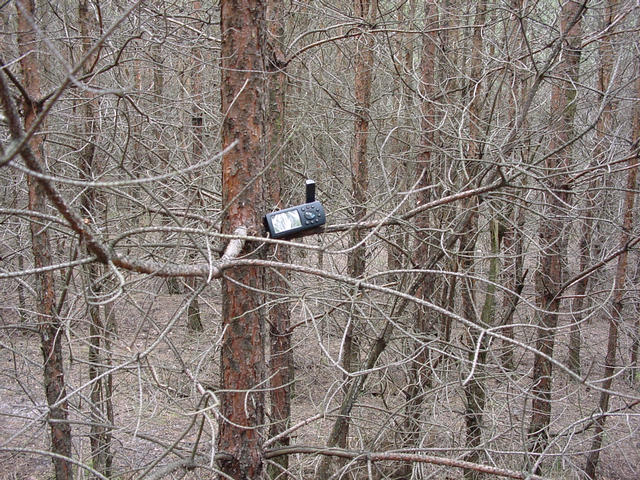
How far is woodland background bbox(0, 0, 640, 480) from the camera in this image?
2.08 meters

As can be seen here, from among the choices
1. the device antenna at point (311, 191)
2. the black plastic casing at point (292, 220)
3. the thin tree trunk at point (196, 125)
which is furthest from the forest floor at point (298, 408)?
the black plastic casing at point (292, 220)

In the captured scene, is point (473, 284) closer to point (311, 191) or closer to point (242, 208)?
A: point (311, 191)

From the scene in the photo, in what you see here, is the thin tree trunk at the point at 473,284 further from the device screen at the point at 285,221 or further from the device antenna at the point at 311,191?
the device screen at the point at 285,221

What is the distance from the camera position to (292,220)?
2.24 m

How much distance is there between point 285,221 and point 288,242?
364 mm

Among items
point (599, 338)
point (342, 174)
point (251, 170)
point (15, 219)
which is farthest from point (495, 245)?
point (599, 338)

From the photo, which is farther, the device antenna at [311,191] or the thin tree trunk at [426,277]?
the thin tree trunk at [426,277]

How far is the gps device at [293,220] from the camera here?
2.21 meters

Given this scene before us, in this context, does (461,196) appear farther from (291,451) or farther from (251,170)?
(291,451)

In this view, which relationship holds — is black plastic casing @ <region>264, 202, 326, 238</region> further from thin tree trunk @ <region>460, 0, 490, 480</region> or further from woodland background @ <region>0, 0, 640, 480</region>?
thin tree trunk @ <region>460, 0, 490, 480</region>

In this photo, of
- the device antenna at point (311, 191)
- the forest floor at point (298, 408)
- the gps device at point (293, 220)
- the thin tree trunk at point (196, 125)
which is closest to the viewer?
the gps device at point (293, 220)

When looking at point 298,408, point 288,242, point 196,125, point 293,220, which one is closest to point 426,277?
point 293,220

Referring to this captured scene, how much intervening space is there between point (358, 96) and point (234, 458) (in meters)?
4.41

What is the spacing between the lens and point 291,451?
2553 mm
